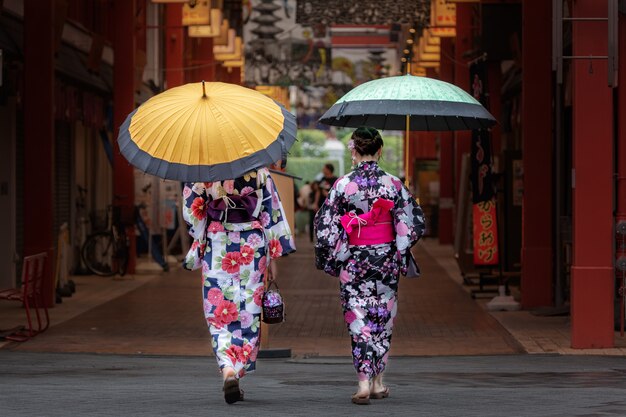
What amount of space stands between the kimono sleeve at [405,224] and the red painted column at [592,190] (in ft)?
13.2

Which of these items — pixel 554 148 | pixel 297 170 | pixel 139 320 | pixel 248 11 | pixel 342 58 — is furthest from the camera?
pixel 297 170

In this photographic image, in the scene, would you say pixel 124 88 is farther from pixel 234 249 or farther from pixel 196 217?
pixel 234 249

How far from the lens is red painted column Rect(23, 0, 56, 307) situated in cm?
1828

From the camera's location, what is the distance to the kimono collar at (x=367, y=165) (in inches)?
387

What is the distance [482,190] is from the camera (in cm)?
1938

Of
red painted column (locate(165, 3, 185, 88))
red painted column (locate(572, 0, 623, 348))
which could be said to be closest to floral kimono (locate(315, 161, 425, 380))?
red painted column (locate(572, 0, 623, 348))

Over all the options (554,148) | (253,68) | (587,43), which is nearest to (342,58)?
(253,68)

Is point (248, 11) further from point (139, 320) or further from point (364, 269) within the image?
point (364, 269)

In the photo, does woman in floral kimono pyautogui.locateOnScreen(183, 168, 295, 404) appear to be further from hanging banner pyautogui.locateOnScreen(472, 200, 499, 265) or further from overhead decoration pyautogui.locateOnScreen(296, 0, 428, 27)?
overhead decoration pyautogui.locateOnScreen(296, 0, 428, 27)

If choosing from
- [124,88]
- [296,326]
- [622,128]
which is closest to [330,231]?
[622,128]

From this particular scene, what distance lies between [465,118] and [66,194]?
15663 mm

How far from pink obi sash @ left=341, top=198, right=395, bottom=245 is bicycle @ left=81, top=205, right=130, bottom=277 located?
15.1 metres

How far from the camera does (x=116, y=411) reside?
8.88 metres

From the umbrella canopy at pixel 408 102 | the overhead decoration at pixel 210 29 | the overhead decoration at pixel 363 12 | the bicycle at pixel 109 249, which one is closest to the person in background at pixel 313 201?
the overhead decoration at pixel 363 12
